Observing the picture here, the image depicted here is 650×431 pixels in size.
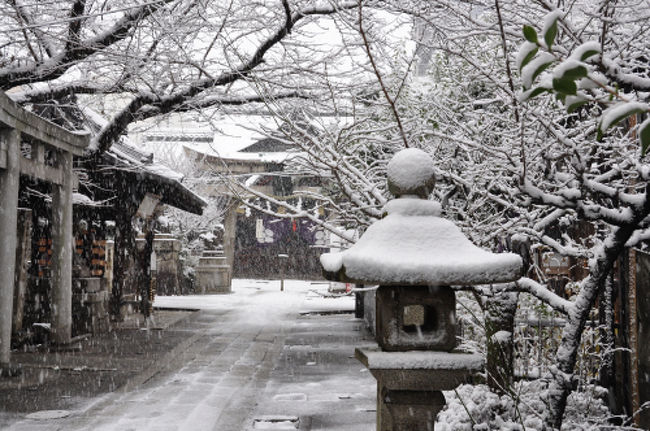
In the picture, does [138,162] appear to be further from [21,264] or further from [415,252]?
[415,252]

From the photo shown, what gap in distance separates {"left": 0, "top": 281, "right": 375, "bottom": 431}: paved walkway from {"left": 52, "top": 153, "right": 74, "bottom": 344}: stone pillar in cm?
128

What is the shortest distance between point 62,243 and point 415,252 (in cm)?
872

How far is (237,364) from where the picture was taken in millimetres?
10266

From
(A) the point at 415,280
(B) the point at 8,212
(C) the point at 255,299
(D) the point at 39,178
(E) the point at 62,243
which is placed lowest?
(C) the point at 255,299

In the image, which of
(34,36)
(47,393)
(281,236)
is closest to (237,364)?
(47,393)

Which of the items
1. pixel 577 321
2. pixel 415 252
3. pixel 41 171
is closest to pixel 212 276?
pixel 41 171

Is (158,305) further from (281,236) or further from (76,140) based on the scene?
(281,236)

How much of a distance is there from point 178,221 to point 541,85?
28.8m

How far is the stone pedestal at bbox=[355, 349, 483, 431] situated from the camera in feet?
10.6

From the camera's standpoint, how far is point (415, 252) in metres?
3.14

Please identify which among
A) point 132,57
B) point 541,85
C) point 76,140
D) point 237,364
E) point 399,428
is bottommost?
point 237,364

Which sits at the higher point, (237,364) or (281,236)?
(281,236)

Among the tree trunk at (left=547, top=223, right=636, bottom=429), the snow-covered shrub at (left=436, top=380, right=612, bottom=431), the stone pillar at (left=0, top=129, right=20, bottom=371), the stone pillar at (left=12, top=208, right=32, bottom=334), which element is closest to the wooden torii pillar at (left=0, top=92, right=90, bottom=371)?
the stone pillar at (left=0, top=129, right=20, bottom=371)

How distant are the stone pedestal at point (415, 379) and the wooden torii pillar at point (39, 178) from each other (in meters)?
6.04
